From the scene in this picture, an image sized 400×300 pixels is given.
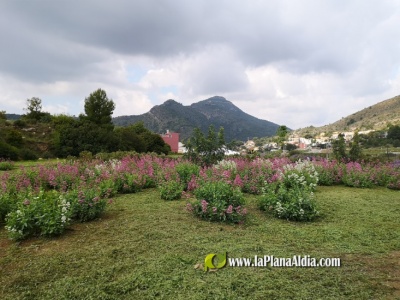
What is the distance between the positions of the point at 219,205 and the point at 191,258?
1.62 meters

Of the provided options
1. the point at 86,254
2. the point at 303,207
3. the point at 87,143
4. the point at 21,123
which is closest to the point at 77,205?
the point at 86,254

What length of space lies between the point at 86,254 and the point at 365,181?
374 inches

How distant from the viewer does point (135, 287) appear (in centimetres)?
263

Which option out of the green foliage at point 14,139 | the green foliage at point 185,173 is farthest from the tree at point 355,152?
the green foliage at point 14,139

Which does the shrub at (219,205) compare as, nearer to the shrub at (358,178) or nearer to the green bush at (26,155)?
the shrub at (358,178)

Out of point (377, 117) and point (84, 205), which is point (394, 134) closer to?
point (377, 117)

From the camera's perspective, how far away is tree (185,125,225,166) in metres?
10.1

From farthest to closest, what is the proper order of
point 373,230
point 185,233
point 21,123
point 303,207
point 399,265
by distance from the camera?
point 21,123
point 303,207
point 373,230
point 185,233
point 399,265

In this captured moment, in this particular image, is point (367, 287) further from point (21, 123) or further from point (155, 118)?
point (155, 118)

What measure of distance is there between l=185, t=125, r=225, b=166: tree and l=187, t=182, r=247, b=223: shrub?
490 centimetres

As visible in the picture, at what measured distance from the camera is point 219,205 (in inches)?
187

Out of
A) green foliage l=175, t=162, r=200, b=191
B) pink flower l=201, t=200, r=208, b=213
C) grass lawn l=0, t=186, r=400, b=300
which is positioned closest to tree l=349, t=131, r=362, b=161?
grass lawn l=0, t=186, r=400, b=300

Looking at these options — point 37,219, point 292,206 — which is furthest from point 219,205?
point 37,219

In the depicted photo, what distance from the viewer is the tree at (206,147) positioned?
10.1 meters
